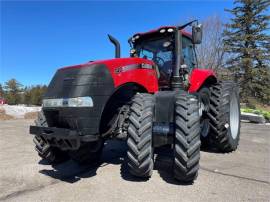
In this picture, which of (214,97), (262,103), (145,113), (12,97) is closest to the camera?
(145,113)

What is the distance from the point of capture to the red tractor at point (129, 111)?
13.7 ft

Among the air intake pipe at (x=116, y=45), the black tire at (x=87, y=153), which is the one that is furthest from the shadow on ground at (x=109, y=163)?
the air intake pipe at (x=116, y=45)

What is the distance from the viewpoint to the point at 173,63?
5.88 m

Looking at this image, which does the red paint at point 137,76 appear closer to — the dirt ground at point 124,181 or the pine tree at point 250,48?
the dirt ground at point 124,181

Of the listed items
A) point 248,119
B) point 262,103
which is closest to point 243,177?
point 248,119

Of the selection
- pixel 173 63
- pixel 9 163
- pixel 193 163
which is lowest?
pixel 9 163

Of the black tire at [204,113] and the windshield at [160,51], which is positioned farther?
the black tire at [204,113]

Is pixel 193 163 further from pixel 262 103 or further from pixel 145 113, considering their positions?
pixel 262 103

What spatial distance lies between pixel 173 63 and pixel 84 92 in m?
2.23

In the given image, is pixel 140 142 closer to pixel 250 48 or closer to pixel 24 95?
pixel 250 48

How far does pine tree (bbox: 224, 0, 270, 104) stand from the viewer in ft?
88.0

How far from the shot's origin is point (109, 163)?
555 cm

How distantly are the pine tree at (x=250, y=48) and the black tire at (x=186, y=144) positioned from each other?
80.1 ft

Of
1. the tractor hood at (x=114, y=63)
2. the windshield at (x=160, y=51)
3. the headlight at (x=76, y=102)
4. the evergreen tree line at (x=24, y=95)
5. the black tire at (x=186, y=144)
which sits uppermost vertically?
the windshield at (x=160, y=51)
